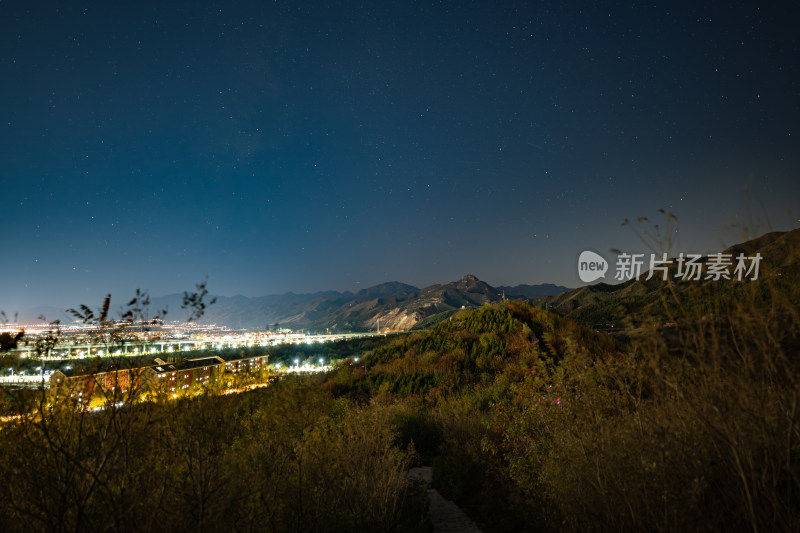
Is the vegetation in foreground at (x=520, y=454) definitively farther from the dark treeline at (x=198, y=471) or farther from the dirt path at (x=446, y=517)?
the dirt path at (x=446, y=517)

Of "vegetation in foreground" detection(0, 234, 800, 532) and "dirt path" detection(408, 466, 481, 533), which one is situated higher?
"vegetation in foreground" detection(0, 234, 800, 532)

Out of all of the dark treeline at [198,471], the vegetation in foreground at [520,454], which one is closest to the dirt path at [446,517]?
the vegetation in foreground at [520,454]

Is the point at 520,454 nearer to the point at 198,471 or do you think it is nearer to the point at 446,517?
the point at 446,517

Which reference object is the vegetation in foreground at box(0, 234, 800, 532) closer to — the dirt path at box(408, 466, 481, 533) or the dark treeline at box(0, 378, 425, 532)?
the dark treeline at box(0, 378, 425, 532)

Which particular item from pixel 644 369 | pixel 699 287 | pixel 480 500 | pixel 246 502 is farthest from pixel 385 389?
pixel 699 287

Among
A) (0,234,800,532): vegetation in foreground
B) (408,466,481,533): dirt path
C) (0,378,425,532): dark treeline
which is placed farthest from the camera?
(408,466,481,533): dirt path

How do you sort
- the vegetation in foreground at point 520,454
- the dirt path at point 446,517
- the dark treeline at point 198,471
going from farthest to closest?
the dirt path at point 446,517 < the dark treeline at point 198,471 < the vegetation in foreground at point 520,454

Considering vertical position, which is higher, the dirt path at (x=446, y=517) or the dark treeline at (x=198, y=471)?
the dark treeline at (x=198, y=471)

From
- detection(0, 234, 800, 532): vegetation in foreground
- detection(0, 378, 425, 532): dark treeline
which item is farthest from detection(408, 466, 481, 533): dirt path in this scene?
detection(0, 378, 425, 532): dark treeline

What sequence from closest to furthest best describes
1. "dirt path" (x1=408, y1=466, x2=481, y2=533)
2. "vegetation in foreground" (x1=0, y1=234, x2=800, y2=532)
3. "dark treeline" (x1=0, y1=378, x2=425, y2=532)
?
"vegetation in foreground" (x1=0, y1=234, x2=800, y2=532), "dark treeline" (x1=0, y1=378, x2=425, y2=532), "dirt path" (x1=408, y1=466, x2=481, y2=533)

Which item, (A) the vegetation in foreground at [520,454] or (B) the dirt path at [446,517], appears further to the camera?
(B) the dirt path at [446,517]

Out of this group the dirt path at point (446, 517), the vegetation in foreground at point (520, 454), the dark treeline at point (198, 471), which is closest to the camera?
the vegetation in foreground at point (520, 454)

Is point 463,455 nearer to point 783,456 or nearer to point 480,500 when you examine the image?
point 480,500

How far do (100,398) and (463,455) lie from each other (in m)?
9.67
